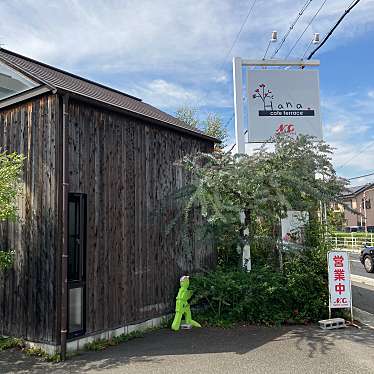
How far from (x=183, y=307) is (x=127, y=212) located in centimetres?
229

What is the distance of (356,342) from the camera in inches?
274

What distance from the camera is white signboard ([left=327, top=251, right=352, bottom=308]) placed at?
8211 mm

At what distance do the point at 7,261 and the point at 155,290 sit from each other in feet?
9.95

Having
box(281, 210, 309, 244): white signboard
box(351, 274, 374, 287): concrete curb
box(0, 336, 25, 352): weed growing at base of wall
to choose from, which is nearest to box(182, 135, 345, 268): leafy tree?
box(281, 210, 309, 244): white signboard

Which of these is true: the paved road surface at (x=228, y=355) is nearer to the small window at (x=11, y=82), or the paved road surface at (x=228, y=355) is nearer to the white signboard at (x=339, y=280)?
the white signboard at (x=339, y=280)

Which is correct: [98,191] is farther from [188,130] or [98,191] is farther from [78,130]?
[188,130]

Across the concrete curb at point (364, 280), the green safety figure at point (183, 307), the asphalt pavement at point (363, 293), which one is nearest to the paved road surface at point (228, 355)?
the green safety figure at point (183, 307)

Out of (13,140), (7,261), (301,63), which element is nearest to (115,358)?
(7,261)

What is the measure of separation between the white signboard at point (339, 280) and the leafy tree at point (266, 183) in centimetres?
122

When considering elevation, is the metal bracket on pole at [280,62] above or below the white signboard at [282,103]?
above

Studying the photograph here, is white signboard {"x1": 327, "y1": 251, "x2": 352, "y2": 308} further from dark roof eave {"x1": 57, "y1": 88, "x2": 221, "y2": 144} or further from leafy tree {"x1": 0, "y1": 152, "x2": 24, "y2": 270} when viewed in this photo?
leafy tree {"x1": 0, "y1": 152, "x2": 24, "y2": 270}

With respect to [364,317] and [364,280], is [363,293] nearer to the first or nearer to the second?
[364,280]

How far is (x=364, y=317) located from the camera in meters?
9.09

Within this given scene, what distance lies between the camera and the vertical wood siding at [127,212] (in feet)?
23.0
